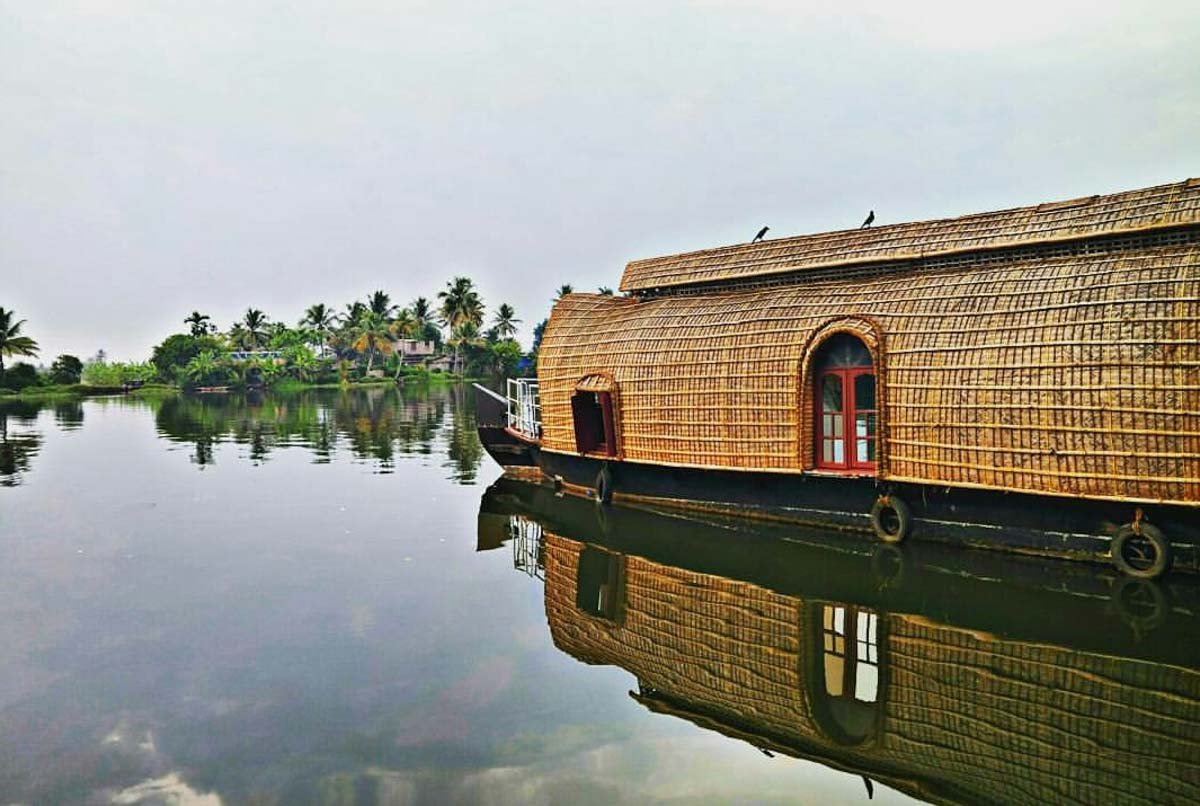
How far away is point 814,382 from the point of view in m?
9.02

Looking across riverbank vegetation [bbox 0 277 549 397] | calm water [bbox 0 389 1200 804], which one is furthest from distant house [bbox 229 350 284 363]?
calm water [bbox 0 389 1200 804]

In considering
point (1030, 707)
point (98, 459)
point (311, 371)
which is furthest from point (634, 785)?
point (311, 371)

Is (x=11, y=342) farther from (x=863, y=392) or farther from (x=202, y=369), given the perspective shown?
(x=863, y=392)

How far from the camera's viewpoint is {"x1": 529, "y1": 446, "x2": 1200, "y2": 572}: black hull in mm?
7121

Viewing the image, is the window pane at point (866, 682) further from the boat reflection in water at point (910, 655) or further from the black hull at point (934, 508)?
the black hull at point (934, 508)

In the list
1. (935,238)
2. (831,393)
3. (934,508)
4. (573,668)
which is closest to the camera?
(573,668)

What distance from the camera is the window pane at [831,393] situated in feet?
29.5

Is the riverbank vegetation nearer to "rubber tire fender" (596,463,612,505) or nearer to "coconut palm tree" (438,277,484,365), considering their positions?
"coconut palm tree" (438,277,484,365)

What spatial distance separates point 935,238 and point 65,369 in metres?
59.6

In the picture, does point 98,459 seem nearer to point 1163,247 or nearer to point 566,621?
point 566,621

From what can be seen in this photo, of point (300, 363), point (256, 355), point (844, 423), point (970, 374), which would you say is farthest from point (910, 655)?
point (256, 355)

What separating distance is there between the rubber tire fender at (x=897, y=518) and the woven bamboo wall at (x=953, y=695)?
6.10 ft

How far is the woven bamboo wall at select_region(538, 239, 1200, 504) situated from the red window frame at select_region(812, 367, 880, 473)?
0.71 ft

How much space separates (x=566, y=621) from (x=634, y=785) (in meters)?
2.59
